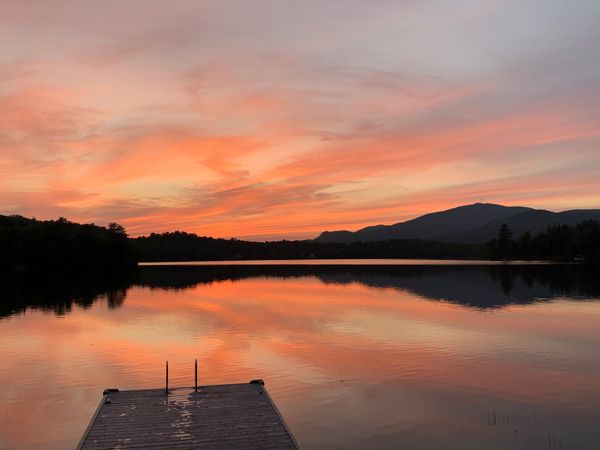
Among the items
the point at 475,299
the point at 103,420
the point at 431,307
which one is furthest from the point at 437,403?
the point at 475,299

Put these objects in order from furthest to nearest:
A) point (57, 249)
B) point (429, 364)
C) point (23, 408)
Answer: point (57, 249) < point (429, 364) < point (23, 408)

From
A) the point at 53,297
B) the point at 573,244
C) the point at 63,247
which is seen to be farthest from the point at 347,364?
the point at 573,244

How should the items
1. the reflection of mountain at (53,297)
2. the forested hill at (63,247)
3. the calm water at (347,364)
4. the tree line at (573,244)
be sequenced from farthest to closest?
the tree line at (573,244), the forested hill at (63,247), the reflection of mountain at (53,297), the calm water at (347,364)

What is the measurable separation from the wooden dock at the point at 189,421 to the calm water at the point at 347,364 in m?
1.51

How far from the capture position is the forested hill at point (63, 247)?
137750 millimetres

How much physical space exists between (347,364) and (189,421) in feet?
45.8

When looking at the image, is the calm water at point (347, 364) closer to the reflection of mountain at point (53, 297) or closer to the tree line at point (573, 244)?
the reflection of mountain at point (53, 297)

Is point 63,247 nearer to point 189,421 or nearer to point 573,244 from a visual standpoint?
point 189,421

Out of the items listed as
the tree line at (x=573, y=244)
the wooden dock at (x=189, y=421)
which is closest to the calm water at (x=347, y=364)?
the wooden dock at (x=189, y=421)

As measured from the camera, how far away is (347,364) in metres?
30.0

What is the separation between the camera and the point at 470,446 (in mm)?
17562

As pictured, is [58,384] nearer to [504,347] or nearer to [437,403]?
[437,403]

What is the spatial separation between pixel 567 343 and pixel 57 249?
140 metres

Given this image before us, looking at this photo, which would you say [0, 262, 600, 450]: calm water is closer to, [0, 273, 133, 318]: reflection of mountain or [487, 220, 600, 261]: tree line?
[0, 273, 133, 318]: reflection of mountain
